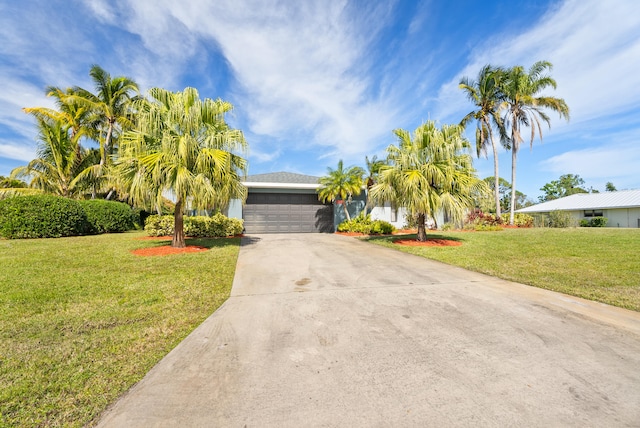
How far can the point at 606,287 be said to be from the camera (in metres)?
4.51

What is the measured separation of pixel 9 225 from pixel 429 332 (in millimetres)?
14633

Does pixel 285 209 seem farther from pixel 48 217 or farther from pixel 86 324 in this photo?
pixel 86 324

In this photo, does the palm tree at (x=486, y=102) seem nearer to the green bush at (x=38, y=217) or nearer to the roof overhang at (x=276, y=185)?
the roof overhang at (x=276, y=185)

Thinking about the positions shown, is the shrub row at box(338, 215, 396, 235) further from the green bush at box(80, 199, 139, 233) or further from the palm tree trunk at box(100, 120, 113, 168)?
the palm tree trunk at box(100, 120, 113, 168)

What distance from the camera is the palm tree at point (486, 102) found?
1856 centimetres

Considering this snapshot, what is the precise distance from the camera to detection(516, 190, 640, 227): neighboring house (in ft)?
78.4

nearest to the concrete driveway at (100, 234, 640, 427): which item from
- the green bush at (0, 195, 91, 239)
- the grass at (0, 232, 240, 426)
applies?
the grass at (0, 232, 240, 426)

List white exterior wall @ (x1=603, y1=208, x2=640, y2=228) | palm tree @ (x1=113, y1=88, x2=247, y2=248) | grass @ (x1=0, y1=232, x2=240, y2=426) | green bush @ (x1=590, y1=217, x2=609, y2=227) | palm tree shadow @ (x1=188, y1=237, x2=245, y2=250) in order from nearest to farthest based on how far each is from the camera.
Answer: grass @ (x1=0, y1=232, x2=240, y2=426)
palm tree @ (x1=113, y1=88, x2=247, y2=248)
palm tree shadow @ (x1=188, y1=237, x2=245, y2=250)
white exterior wall @ (x1=603, y1=208, x2=640, y2=228)
green bush @ (x1=590, y1=217, x2=609, y2=227)

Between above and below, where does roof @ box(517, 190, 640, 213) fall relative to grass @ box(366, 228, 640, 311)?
above

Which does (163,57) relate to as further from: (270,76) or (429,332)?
(429,332)

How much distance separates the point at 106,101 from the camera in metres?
16.5

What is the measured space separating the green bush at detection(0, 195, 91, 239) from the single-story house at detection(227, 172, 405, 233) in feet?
22.3

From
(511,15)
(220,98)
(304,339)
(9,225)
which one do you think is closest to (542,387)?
(304,339)

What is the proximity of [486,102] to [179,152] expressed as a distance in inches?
817
